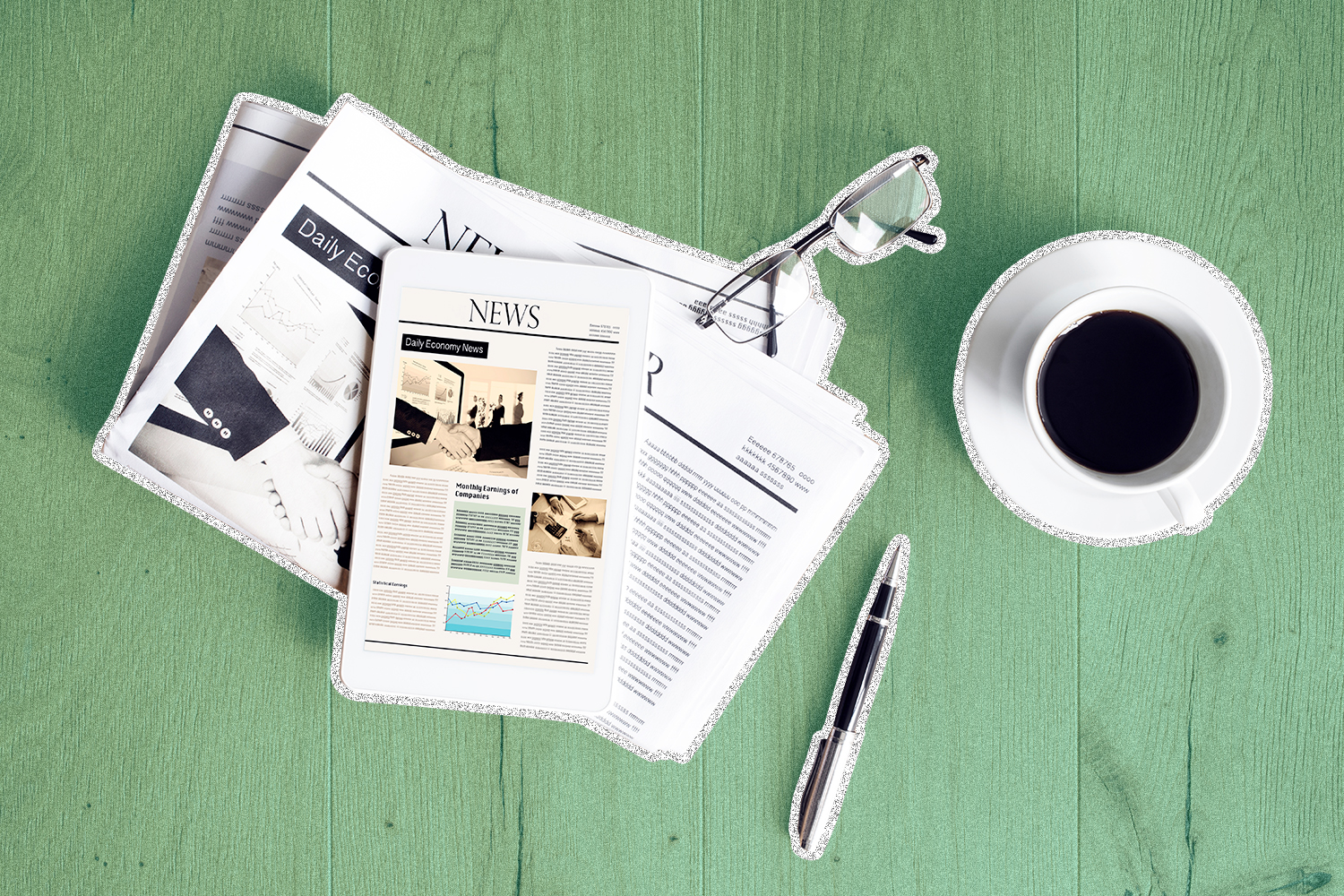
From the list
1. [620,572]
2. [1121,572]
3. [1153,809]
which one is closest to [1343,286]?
[1121,572]

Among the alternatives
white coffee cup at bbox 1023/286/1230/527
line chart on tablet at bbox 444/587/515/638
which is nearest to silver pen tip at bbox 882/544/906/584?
white coffee cup at bbox 1023/286/1230/527

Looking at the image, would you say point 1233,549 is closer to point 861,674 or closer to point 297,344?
point 861,674

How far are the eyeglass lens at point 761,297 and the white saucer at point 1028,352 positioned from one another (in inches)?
4.3

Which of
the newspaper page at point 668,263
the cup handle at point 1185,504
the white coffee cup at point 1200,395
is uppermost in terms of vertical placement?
the newspaper page at point 668,263

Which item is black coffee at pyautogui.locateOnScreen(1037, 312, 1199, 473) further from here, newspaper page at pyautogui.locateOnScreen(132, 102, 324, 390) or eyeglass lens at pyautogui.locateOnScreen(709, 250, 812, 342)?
newspaper page at pyautogui.locateOnScreen(132, 102, 324, 390)

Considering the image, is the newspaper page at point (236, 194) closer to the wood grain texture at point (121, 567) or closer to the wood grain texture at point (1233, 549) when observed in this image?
the wood grain texture at point (121, 567)

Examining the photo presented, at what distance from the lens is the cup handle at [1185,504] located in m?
0.40

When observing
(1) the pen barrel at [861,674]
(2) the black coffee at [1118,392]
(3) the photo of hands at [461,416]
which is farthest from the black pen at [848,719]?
(3) the photo of hands at [461,416]

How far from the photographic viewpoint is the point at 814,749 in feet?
1.67

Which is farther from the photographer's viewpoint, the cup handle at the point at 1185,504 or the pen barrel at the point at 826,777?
the pen barrel at the point at 826,777

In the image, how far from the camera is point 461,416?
0.48 m

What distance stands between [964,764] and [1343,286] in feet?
1.26

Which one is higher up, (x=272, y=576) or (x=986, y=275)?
(x=986, y=275)

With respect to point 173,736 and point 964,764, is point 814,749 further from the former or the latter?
point 173,736
